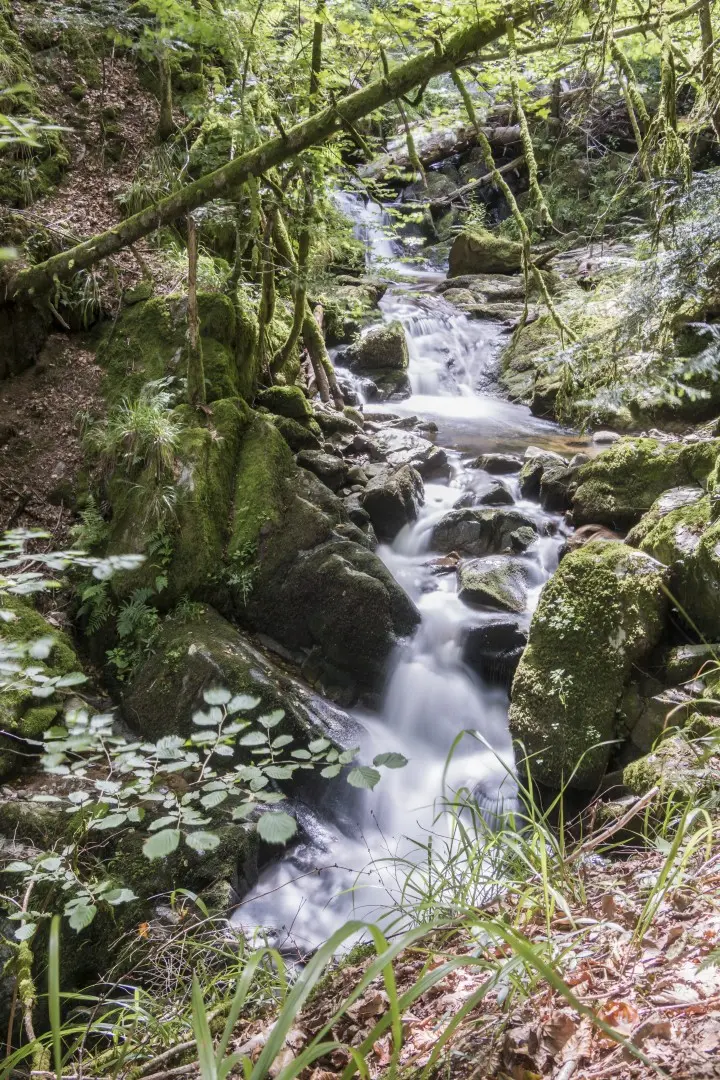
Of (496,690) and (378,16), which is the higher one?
(378,16)

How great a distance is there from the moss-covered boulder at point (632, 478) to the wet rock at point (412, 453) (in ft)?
6.24

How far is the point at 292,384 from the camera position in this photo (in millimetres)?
7566

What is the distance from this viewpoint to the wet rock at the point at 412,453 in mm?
7711

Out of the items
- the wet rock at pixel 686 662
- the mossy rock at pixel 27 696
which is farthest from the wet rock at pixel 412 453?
the mossy rock at pixel 27 696

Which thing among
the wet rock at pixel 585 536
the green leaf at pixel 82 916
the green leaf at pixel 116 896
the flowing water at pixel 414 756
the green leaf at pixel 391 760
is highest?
the wet rock at pixel 585 536

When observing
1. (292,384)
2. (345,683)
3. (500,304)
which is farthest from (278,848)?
(500,304)

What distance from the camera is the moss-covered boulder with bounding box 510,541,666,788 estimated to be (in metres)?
4.25

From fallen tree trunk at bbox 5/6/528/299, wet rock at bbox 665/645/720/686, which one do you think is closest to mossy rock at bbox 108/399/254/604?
fallen tree trunk at bbox 5/6/528/299

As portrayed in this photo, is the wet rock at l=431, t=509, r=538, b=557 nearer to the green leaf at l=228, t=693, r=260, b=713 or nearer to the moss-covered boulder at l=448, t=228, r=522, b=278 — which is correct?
the green leaf at l=228, t=693, r=260, b=713

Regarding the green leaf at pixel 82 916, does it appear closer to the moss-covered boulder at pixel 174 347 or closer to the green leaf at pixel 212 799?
the green leaf at pixel 212 799

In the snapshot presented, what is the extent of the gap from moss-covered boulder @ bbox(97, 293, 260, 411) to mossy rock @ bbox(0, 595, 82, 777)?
2.45 metres

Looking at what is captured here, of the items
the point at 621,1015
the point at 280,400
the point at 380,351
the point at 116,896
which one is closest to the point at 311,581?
the point at 280,400

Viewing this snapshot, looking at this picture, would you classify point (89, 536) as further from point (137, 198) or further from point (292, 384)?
point (137, 198)

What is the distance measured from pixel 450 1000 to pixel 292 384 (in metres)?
6.79
